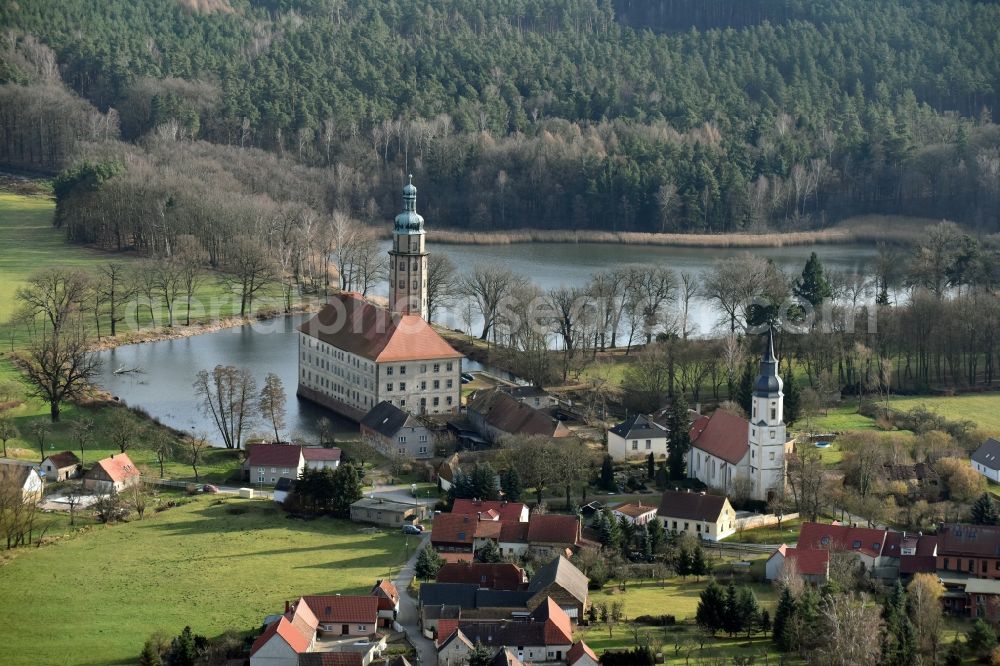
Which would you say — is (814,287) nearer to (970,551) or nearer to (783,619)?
(970,551)

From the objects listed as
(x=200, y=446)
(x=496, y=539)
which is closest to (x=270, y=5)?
(x=200, y=446)

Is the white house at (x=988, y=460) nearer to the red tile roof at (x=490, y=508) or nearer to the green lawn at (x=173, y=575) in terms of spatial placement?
the red tile roof at (x=490, y=508)

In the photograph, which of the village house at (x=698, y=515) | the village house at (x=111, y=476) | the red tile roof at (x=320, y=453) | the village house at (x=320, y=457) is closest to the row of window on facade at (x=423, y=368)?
the red tile roof at (x=320, y=453)

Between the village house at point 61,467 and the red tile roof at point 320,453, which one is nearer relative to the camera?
the village house at point 61,467

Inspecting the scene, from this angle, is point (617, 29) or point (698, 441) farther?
point (617, 29)

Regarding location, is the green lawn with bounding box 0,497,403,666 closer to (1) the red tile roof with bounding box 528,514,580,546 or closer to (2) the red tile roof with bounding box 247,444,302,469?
(2) the red tile roof with bounding box 247,444,302,469

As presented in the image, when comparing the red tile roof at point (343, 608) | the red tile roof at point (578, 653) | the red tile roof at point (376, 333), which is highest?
the red tile roof at point (376, 333)

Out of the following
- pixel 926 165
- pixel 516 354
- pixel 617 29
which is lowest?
pixel 516 354

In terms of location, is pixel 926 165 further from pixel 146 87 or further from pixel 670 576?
pixel 670 576
